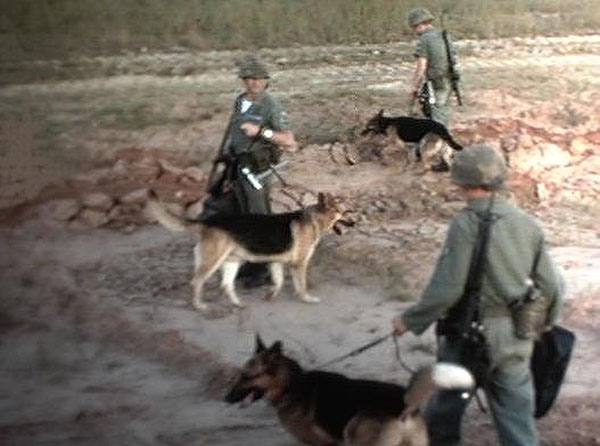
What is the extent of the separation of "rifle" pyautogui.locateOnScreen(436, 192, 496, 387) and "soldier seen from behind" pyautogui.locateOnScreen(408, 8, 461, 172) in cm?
799

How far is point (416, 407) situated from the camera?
465 cm

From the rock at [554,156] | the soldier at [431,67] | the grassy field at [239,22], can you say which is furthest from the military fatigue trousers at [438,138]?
the grassy field at [239,22]

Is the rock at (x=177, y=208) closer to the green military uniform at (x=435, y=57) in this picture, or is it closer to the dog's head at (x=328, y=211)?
the dog's head at (x=328, y=211)

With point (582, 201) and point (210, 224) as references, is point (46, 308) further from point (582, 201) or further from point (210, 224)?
point (582, 201)

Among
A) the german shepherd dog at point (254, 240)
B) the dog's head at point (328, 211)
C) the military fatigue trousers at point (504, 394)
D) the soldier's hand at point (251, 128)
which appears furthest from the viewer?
the dog's head at point (328, 211)

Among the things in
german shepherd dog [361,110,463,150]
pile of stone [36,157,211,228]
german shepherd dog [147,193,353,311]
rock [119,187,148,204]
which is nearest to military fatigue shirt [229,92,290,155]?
german shepherd dog [147,193,353,311]

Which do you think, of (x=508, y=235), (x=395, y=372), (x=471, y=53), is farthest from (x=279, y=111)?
(x=471, y=53)

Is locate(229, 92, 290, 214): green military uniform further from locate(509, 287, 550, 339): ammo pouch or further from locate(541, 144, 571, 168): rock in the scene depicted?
locate(541, 144, 571, 168): rock

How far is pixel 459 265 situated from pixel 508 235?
0.91ft

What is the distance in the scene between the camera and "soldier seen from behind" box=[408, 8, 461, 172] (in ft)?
40.7

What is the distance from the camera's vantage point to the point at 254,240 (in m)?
8.12

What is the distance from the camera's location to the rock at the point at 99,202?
10.8 m

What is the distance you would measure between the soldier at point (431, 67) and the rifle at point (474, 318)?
26.2 ft

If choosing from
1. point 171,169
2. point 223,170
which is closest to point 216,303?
point 223,170
